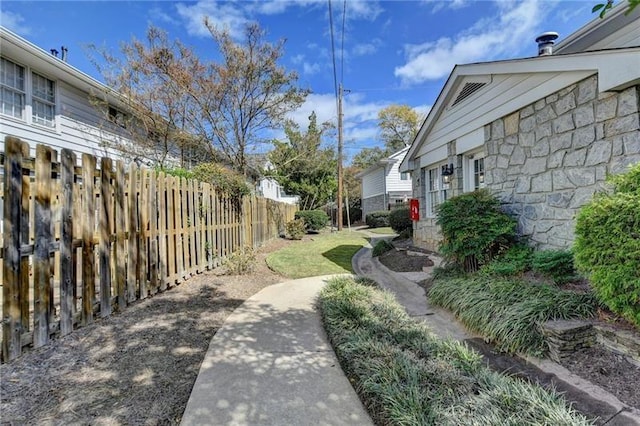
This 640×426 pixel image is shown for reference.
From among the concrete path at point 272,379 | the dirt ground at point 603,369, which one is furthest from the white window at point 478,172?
the concrete path at point 272,379

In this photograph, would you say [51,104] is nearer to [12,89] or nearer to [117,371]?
[12,89]

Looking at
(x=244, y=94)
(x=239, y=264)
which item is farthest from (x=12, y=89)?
(x=239, y=264)

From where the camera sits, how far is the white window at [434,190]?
28.6 ft

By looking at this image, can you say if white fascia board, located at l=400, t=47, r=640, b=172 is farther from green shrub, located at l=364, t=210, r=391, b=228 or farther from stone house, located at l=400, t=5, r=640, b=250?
green shrub, located at l=364, t=210, r=391, b=228

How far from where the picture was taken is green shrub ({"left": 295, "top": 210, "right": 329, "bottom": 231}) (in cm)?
1789

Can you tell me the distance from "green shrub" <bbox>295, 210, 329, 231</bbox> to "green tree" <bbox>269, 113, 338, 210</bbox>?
2.30 m

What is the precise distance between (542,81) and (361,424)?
18.9 ft

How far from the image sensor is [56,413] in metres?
2.28

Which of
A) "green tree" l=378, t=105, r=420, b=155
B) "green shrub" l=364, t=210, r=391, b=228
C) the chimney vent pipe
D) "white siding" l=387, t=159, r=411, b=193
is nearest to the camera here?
the chimney vent pipe

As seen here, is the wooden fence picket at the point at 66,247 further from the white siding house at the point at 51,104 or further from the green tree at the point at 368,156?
the green tree at the point at 368,156

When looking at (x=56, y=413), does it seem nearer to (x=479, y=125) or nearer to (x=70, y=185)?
(x=70, y=185)

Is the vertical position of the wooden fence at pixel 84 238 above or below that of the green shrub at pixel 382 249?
above

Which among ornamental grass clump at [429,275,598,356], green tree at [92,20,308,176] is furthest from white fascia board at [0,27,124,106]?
ornamental grass clump at [429,275,598,356]

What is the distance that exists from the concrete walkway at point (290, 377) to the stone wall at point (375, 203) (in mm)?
18361
